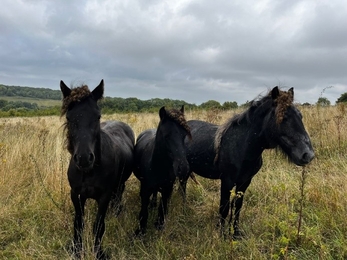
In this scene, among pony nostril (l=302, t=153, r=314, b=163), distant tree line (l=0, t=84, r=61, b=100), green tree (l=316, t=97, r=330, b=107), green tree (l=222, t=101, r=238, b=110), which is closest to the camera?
pony nostril (l=302, t=153, r=314, b=163)

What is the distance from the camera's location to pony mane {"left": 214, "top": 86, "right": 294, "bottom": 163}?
328cm

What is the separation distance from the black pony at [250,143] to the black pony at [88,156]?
108 cm

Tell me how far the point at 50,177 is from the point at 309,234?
4.30 m

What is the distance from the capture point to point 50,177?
517 centimetres

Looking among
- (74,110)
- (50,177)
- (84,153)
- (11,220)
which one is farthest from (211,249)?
(50,177)

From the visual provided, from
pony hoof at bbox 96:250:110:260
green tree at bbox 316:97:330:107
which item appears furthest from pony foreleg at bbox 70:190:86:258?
green tree at bbox 316:97:330:107

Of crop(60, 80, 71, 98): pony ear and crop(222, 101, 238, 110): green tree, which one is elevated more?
crop(222, 101, 238, 110): green tree

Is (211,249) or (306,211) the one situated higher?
(306,211)

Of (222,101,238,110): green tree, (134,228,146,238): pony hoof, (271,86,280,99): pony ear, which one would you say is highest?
(222,101,238,110): green tree

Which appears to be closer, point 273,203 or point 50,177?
point 273,203

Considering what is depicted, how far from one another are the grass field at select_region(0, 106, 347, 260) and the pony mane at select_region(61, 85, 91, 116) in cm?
152

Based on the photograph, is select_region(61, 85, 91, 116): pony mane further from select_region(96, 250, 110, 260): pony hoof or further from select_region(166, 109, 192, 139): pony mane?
select_region(96, 250, 110, 260): pony hoof

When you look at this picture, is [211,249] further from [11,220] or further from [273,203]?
[11,220]

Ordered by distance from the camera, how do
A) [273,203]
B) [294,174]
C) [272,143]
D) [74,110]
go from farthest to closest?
[294,174] → [273,203] → [272,143] → [74,110]
